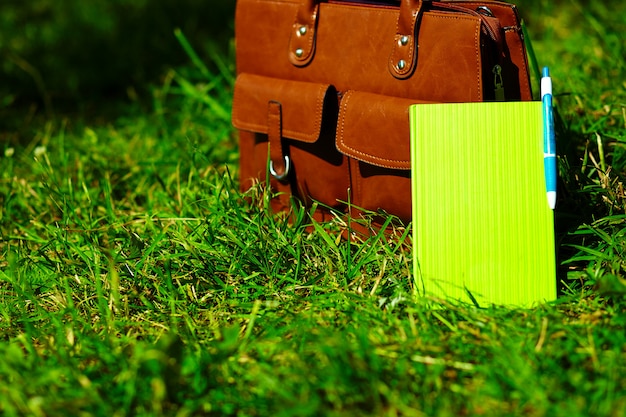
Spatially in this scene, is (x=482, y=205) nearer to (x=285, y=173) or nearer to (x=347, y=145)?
(x=347, y=145)

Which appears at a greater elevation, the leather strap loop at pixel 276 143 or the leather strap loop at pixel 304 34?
the leather strap loop at pixel 304 34

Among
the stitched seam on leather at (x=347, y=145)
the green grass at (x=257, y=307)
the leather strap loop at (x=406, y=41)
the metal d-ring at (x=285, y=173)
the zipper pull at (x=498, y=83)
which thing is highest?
the leather strap loop at (x=406, y=41)

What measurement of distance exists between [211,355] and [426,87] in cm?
90

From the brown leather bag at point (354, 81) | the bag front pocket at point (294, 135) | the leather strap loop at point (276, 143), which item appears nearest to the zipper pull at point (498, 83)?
the brown leather bag at point (354, 81)

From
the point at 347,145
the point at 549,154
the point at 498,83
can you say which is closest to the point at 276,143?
the point at 347,145

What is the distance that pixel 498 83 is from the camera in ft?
6.54

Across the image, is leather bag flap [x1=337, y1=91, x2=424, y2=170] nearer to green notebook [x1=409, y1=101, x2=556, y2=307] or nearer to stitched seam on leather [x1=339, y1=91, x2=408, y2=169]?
stitched seam on leather [x1=339, y1=91, x2=408, y2=169]

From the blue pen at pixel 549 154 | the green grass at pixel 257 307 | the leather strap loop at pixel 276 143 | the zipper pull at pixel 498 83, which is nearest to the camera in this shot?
the green grass at pixel 257 307

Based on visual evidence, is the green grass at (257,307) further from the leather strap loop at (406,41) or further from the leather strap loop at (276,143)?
the leather strap loop at (406,41)

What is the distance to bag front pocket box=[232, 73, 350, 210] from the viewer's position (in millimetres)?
2236

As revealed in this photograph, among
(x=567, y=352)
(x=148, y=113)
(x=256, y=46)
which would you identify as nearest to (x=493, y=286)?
(x=567, y=352)

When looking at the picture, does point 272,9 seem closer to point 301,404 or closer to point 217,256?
point 217,256

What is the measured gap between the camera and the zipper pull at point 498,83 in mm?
1986

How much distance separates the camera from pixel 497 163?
188cm
